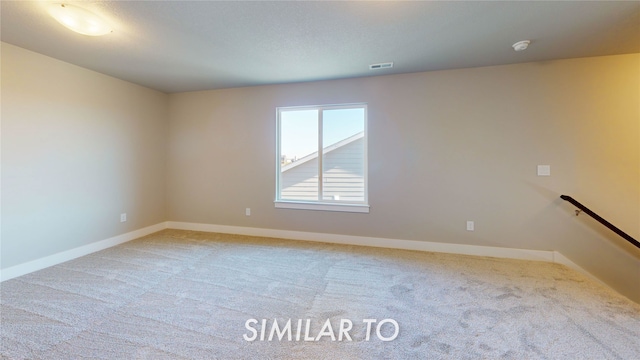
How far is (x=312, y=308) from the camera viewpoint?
6.85 ft

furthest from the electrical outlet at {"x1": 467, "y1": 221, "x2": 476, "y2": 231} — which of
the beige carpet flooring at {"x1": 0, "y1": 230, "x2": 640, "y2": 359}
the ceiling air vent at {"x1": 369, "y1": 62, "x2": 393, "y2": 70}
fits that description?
the ceiling air vent at {"x1": 369, "y1": 62, "x2": 393, "y2": 70}

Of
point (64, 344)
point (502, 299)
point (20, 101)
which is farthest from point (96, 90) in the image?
point (502, 299)

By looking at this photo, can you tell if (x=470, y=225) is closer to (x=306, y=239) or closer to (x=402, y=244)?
(x=402, y=244)

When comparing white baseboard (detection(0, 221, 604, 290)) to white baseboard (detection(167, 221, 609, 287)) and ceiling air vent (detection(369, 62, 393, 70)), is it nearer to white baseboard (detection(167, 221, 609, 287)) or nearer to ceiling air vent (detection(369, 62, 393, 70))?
white baseboard (detection(167, 221, 609, 287))

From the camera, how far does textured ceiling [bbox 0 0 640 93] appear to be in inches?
77.6

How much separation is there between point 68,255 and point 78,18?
8.92 ft

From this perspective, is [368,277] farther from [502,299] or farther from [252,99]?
[252,99]

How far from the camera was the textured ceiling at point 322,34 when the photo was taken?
197 cm

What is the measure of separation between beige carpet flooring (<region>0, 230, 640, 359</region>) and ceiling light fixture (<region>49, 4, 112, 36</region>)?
7.47 ft

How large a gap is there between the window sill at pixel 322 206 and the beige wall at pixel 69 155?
7.48ft

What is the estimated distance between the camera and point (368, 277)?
2.64 meters

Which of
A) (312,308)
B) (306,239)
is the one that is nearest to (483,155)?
(306,239)

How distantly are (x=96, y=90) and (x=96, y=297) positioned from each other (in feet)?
8.83

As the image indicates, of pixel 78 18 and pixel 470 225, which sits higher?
pixel 78 18
